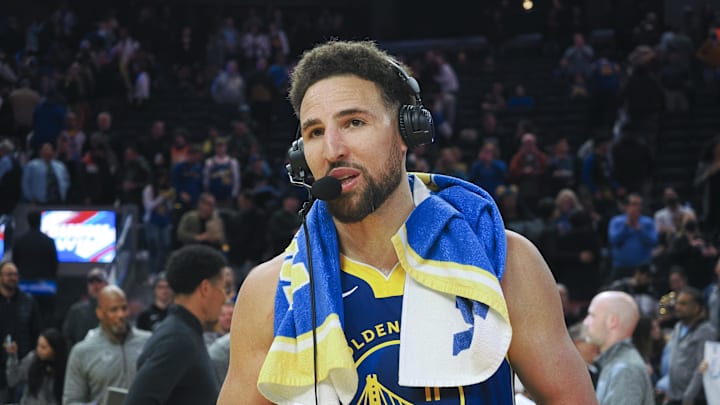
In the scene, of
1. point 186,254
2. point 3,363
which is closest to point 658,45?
point 3,363

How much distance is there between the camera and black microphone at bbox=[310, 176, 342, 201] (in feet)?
8.66

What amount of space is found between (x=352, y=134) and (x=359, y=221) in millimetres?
202

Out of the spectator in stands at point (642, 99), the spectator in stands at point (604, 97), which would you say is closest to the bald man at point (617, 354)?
the spectator in stands at point (642, 99)

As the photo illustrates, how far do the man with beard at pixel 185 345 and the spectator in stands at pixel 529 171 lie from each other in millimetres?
10442

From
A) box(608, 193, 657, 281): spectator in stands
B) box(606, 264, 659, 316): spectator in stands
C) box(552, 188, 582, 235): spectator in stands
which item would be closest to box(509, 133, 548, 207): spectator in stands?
box(552, 188, 582, 235): spectator in stands

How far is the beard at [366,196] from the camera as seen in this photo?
274 cm

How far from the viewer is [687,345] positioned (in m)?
9.88

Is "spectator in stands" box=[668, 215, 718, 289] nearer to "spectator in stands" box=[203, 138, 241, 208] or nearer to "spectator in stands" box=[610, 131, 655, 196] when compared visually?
"spectator in stands" box=[610, 131, 655, 196]

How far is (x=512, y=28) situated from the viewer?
86.5 feet

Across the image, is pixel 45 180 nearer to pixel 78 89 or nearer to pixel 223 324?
pixel 78 89

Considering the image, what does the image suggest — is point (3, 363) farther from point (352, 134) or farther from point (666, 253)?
point (352, 134)

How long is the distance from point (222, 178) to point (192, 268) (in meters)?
10.7

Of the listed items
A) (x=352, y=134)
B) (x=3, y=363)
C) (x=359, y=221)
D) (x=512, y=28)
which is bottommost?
(x=3, y=363)

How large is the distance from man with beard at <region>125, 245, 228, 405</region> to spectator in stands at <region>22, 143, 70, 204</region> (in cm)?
1049
